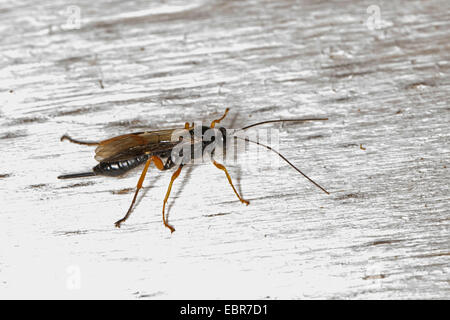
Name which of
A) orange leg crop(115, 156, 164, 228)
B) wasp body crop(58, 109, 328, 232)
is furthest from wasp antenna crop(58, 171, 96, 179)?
orange leg crop(115, 156, 164, 228)

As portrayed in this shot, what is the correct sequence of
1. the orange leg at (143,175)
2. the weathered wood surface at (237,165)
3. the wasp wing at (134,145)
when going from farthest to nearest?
the wasp wing at (134,145) → the orange leg at (143,175) → the weathered wood surface at (237,165)

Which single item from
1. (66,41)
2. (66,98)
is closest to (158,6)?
(66,41)

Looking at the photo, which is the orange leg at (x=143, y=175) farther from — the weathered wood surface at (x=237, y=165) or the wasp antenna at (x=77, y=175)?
the wasp antenna at (x=77, y=175)

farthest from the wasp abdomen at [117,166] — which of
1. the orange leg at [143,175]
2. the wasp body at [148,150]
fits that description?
the orange leg at [143,175]

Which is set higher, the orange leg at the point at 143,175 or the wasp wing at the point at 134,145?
the wasp wing at the point at 134,145

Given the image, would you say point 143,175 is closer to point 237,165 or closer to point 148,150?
point 148,150

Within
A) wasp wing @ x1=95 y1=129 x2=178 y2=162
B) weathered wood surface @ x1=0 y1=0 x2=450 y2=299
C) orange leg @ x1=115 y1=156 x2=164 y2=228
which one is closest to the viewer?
weathered wood surface @ x1=0 y1=0 x2=450 y2=299

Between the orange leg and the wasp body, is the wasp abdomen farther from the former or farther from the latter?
the orange leg
